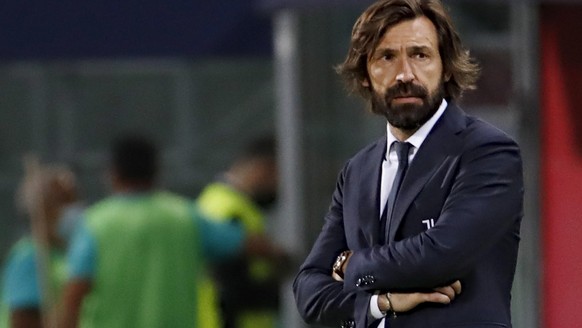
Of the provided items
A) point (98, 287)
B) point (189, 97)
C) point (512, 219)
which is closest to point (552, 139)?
point (98, 287)

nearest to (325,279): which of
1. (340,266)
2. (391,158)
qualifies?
(340,266)

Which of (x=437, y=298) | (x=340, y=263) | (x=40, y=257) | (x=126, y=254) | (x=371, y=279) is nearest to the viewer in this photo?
(x=437, y=298)

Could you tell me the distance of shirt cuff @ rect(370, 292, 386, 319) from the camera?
386cm

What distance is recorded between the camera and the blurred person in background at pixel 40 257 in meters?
7.36

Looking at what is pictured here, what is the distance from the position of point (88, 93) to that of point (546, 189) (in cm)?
670

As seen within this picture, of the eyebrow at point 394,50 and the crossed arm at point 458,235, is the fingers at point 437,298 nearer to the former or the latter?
the crossed arm at point 458,235

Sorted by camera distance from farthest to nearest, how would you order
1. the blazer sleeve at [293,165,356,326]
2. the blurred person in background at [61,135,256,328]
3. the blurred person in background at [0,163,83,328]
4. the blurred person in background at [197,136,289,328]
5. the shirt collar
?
the blurred person in background at [197,136,289,328] < the blurred person in background at [0,163,83,328] < the blurred person in background at [61,135,256,328] < the blazer sleeve at [293,165,356,326] < the shirt collar

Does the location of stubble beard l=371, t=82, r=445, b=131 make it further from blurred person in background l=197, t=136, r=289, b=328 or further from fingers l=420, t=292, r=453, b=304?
blurred person in background l=197, t=136, r=289, b=328

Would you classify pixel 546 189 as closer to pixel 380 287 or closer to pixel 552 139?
pixel 552 139

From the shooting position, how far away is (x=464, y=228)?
3807 mm

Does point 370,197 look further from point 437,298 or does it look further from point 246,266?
point 246,266

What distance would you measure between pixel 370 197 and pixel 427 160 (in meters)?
0.15

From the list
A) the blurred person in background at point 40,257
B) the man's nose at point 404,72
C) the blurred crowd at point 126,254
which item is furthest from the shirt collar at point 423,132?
the blurred person in background at point 40,257

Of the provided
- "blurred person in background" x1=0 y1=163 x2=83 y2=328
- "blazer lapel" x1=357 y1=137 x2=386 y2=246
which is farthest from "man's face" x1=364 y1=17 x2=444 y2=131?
"blurred person in background" x1=0 y1=163 x2=83 y2=328
